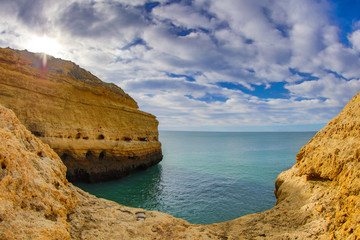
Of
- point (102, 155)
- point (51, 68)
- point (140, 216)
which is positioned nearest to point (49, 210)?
point (140, 216)

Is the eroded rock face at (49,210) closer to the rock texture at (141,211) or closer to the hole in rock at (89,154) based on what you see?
the rock texture at (141,211)

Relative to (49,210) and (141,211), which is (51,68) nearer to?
(141,211)

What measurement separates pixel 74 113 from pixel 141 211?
11.3 m

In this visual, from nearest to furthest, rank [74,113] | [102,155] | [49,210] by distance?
[49,210] → [74,113] → [102,155]

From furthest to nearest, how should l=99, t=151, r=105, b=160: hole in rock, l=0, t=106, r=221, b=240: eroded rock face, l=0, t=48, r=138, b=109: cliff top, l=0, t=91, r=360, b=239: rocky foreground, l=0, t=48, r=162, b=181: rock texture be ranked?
l=99, t=151, r=105, b=160: hole in rock
l=0, t=48, r=162, b=181: rock texture
l=0, t=48, r=138, b=109: cliff top
l=0, t=91, r=360, b=239: rocky foreground
l=0, t=106, r=221, b=240: eroded rock face

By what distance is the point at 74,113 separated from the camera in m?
13.5

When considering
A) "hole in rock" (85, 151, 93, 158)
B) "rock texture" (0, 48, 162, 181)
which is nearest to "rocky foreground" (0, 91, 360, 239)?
"rock texture" (0, 48, 162, 181)

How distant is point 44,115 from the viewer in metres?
12.0

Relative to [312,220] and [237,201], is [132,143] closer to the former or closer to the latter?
[237,201]

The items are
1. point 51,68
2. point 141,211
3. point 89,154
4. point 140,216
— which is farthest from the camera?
point 89,154

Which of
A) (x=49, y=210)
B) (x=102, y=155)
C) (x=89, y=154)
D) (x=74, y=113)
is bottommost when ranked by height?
(x=102, y=155)

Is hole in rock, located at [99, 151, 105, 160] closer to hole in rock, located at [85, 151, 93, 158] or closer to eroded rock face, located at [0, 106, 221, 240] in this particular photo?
hole in rock, located at [85, 151, 93, 158]

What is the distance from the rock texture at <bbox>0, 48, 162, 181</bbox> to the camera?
1134cm

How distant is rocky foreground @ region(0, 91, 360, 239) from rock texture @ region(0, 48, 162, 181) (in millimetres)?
9025
